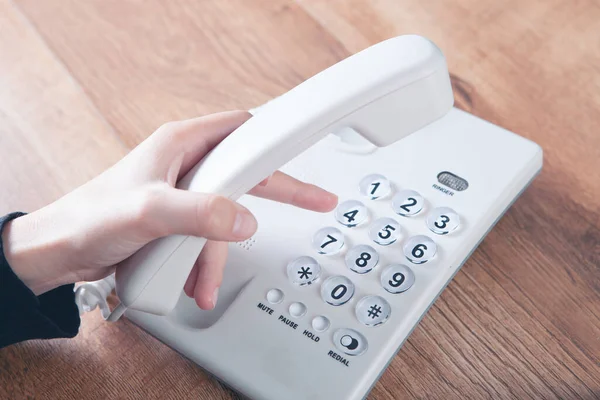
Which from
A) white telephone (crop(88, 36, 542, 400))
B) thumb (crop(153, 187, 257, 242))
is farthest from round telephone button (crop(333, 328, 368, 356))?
thumb (crop(153, 187, 257, 242))

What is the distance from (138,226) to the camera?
17.0 inches

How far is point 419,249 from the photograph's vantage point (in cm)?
51

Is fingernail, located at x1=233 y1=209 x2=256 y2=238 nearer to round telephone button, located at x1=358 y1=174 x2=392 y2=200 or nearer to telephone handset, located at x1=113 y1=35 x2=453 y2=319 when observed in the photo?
telephone handset, located at x1=113 y1=35 x2=453 y2=319

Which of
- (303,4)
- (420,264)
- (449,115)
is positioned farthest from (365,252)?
(303,4)

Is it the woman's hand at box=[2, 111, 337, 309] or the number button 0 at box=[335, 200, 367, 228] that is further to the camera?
the number button 0 at box=[335, 200, 367, 228]

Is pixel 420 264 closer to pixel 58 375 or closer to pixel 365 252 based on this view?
pixel 365 252

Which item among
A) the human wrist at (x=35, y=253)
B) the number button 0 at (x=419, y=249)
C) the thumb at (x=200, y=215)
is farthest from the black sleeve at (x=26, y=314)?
the number button 0 at (x=419, y=249)

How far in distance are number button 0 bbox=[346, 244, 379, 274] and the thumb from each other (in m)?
0.11

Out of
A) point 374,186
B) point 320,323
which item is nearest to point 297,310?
point 320,323

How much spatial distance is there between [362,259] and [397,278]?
0.03 metres

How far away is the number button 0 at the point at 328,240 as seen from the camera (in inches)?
20.7

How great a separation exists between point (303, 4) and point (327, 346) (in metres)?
0.40

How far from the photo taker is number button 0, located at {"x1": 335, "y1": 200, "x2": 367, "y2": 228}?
1.77 ft

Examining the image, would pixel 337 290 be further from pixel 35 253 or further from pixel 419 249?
pixel 35 253
